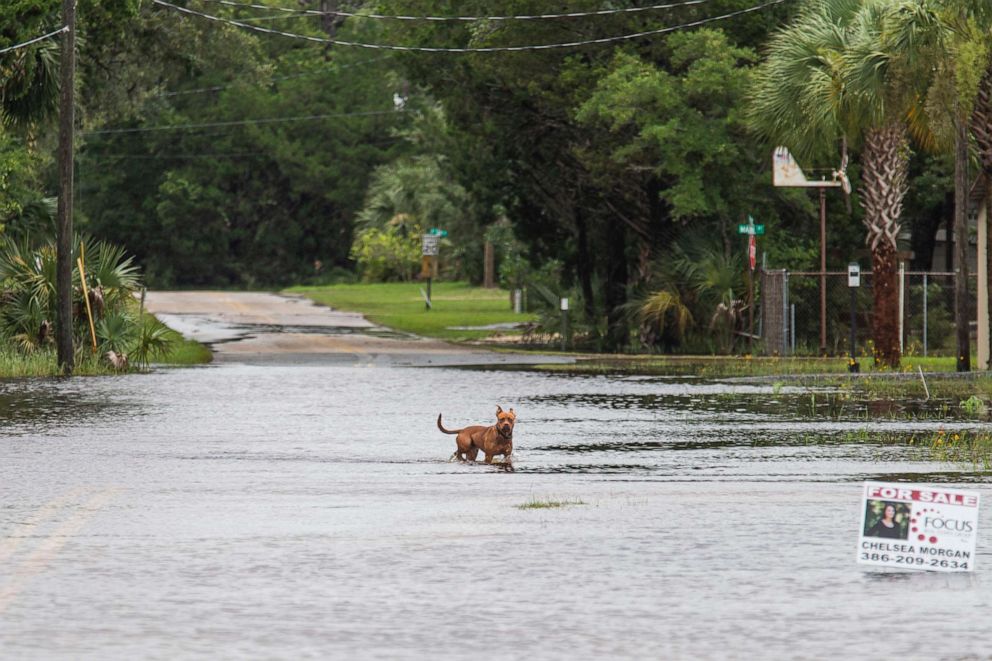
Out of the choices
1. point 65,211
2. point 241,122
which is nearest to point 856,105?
point 65,211

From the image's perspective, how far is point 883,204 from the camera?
112ft

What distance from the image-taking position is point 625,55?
39375mm

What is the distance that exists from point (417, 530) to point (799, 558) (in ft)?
8.96

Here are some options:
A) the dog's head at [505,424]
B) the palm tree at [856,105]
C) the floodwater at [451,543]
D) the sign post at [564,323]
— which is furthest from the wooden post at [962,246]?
the dog's head at [505,424]

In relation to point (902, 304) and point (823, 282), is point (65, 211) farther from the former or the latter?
point (902, 304)

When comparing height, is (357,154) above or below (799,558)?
above

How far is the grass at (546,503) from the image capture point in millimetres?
13445

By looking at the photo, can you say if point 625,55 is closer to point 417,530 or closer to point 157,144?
point 417,530

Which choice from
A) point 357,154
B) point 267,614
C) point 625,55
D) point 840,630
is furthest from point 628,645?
point 357,154

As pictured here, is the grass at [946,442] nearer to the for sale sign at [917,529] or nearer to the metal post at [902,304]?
the for sale sign at [917,529]

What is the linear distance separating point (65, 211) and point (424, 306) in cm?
3619

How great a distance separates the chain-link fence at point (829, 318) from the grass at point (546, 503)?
2405cm

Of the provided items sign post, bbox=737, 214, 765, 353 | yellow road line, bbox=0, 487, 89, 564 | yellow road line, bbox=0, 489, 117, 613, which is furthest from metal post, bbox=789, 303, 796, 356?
yellow road line, bbox=0, 489, 117, 613

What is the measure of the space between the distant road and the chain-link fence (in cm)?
479
